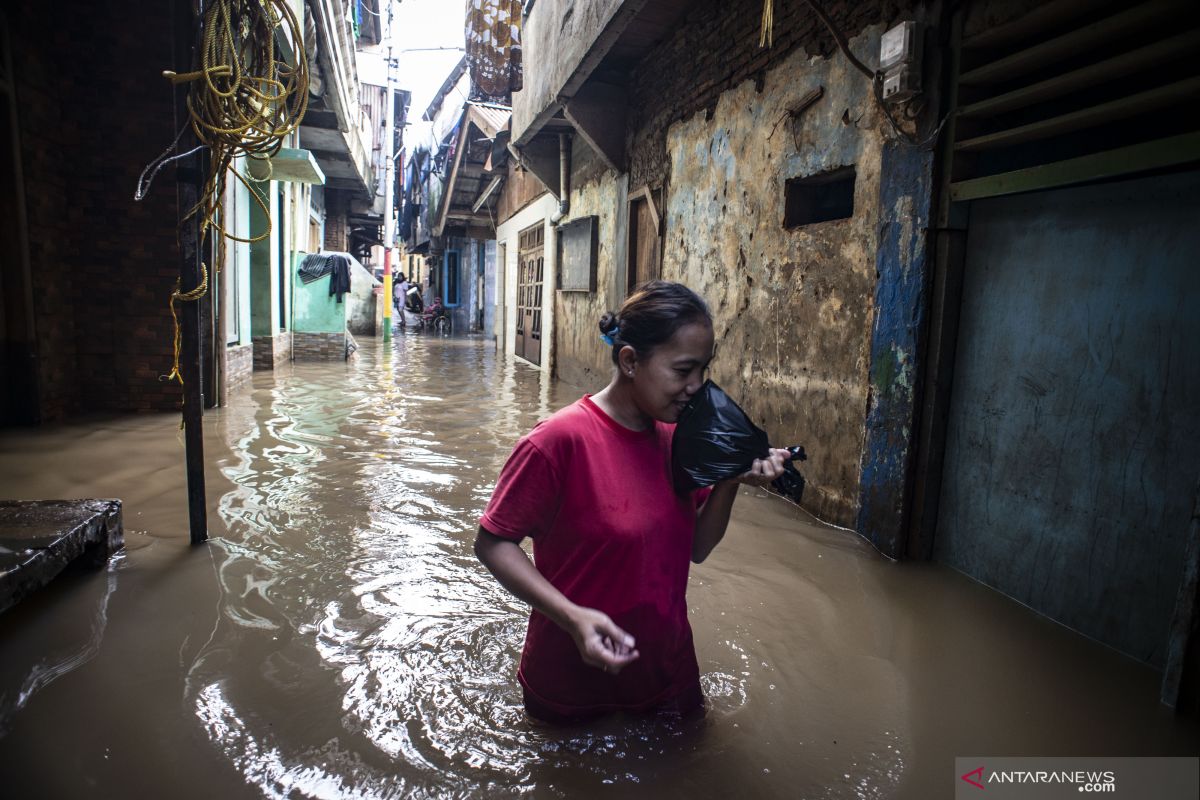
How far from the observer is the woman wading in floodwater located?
1605 millimetres

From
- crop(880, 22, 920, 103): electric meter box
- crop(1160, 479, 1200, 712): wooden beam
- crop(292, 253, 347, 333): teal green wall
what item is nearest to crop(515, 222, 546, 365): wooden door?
crop(292, 253, 347, 333): teal green wall

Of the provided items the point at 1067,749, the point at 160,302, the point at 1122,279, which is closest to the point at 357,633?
the point at 1067,749

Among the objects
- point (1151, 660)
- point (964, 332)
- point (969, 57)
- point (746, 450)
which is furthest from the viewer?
point (964, 332)

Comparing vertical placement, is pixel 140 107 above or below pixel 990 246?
above

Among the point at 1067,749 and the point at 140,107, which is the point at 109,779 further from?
the point at 140,107

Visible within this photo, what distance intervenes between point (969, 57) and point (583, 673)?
3210mm

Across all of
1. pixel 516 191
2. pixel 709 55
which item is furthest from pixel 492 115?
pixel 709 55

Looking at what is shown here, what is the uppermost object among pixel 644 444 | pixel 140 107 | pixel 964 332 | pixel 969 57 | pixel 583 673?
pixel 140 107

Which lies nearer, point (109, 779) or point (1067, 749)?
point (109, 779)

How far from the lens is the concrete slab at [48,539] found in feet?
8.36

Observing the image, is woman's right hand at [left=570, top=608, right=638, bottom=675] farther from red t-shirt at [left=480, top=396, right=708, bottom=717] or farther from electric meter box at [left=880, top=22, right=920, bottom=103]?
electric meter box at [left=880, top=22, right=920, bottom=103]

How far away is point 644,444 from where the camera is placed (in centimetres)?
175

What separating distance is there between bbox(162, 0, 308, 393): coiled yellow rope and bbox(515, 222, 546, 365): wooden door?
8878 millimetres

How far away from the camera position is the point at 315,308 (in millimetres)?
13141
